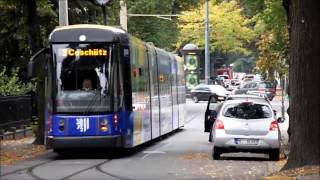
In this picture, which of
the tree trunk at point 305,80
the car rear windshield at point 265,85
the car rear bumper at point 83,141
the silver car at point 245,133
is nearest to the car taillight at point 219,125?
the silver car at point 245,133

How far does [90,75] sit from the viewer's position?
63.7 feet

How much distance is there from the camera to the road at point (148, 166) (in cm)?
1541

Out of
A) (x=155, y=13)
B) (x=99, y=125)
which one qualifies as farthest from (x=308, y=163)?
(x=155, y=13)

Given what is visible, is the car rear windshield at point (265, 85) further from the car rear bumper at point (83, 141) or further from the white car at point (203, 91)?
the car rear bumper at point (83, 141)

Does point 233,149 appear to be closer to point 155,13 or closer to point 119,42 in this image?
point 119,42

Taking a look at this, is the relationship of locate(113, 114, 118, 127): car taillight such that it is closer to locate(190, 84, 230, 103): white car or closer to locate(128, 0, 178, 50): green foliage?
locate(128, 0, 178, 50): green foliage

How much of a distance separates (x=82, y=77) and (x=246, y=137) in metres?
4.59

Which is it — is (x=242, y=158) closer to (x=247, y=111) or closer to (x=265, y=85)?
(x=247, y=111)

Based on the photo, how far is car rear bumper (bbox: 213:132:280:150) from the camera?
61.8 feet

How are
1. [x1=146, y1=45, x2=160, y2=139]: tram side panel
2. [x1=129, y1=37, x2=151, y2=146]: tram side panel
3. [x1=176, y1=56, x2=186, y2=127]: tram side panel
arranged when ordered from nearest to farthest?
1. [x1=129, y1=37, x2=151, y2=146]: tram side panel
2. [x1=146, y1=45, x2=160, y2=139]: tram side panel
3. [x1=176, y1=56, x2=186, y2=127]: tram side panel

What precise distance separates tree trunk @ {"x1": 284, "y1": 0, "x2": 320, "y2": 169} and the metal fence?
14.6 meters

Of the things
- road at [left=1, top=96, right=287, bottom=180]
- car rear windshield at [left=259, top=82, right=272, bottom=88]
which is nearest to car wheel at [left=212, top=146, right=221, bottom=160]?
road at [left=1, top=96, right=287, bottom=180]

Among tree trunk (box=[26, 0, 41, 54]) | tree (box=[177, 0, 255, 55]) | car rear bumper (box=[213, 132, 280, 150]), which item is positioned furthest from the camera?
tree (box=[177, 0, 255, 55])

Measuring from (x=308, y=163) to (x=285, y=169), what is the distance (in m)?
0.48
